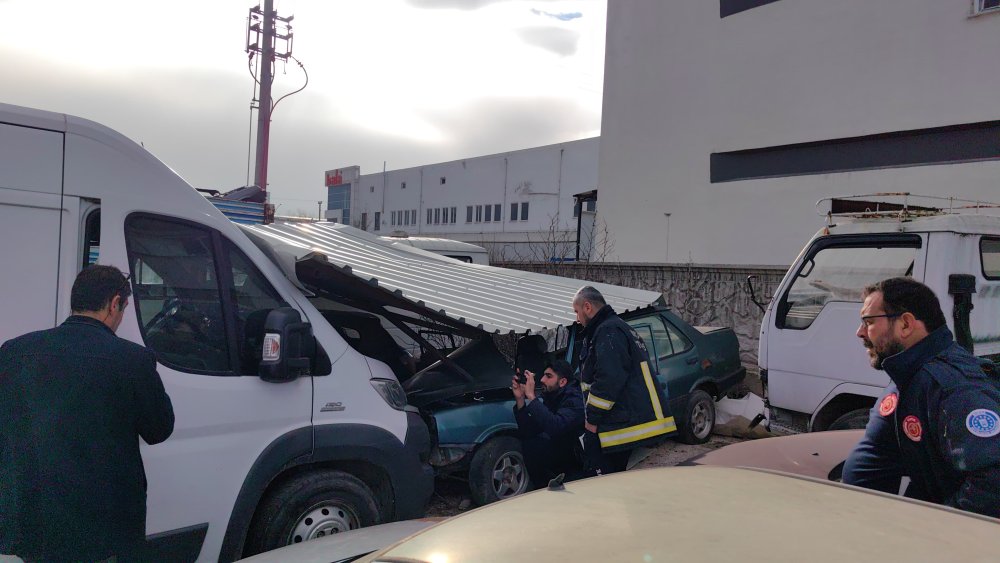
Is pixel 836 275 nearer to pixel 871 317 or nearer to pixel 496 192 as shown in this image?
pixel 871 317

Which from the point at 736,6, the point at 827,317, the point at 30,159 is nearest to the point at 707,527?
the point at 30,159

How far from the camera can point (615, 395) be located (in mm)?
4355

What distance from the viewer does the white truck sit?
5.26 metres

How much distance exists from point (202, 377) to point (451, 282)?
9.18 ft

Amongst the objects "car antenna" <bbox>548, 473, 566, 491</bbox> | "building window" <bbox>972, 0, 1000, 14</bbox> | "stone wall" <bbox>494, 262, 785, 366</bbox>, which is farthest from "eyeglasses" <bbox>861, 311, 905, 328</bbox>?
"building window" <bbox>972, 0, 1000, 14</bbox>

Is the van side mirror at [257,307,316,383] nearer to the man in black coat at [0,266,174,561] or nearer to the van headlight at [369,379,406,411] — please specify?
the van headlight at [369,379,406,411]

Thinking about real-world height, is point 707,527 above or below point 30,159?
below

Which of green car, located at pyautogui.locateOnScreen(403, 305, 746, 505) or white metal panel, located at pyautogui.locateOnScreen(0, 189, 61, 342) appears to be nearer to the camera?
white metal panel, located at pyautogui.locateOnScreen(0, 189, 61, 342)

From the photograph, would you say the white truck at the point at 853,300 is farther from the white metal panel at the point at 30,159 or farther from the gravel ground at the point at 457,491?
the white metal panel at the point at 30,159

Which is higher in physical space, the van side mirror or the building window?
the building window

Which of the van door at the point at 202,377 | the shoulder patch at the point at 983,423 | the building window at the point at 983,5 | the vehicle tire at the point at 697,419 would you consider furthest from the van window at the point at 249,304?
the building window at the point at 983,5

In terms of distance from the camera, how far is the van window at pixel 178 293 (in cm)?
342

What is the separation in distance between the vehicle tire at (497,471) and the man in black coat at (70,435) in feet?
10.4

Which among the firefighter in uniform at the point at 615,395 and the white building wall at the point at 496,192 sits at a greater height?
the white building wall at the point at 496,192
